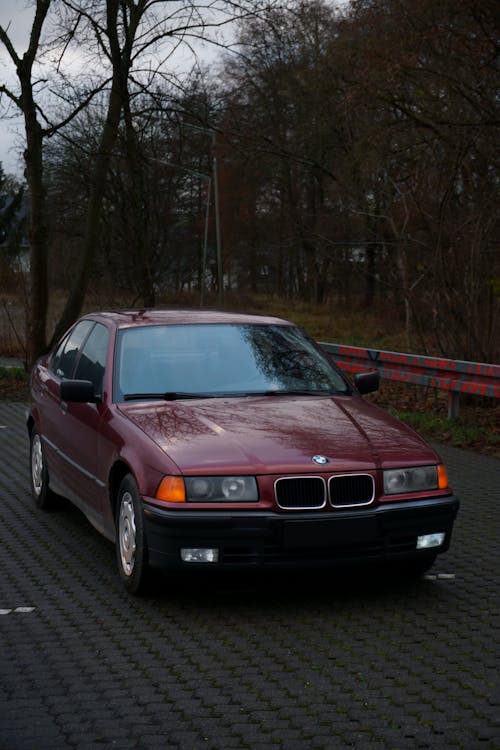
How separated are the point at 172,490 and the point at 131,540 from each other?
0.56m

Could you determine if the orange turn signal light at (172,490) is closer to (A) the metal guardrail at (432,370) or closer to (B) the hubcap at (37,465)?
(B) the hubcap at (37,465)

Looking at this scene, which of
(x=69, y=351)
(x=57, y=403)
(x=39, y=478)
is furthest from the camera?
(x=39, y=478)

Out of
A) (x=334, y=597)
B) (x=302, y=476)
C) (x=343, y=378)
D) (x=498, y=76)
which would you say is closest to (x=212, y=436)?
(x=302, y=476)

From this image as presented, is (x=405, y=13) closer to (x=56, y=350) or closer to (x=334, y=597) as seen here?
(x=56, y=350)

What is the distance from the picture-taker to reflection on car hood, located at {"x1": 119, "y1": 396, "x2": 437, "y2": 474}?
5.58m

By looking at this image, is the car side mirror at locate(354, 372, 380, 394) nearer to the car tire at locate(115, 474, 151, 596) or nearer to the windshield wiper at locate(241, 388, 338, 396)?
the windshield wiper at locate(241, 388, 338, 396)

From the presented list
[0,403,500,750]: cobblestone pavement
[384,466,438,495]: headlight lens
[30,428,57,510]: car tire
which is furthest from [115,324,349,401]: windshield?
[30,428,57,510]: car tire

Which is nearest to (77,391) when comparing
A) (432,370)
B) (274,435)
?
(274,435)

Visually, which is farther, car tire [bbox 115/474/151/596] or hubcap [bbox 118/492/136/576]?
Answer: hubcap [bbox 118/492/136/576]

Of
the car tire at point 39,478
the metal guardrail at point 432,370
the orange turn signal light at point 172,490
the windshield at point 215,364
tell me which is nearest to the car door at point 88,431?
the windshield at point 215,364

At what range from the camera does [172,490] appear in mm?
5516

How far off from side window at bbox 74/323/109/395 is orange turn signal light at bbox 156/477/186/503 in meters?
1.46

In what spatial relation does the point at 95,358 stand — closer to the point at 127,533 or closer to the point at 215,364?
the point at 215,364

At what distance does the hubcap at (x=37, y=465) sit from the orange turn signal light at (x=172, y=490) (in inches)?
120
